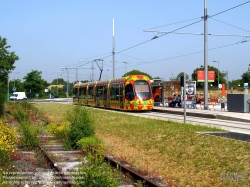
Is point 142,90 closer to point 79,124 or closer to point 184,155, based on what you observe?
point 79,124

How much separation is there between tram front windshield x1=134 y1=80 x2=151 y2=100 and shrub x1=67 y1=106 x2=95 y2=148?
62.2ft

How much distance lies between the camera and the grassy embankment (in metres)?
8.80

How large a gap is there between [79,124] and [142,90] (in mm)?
19849

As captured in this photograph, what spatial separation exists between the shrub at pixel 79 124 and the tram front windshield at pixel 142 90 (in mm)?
18949

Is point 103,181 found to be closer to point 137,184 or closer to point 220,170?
point 137,184

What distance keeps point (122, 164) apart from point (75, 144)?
3.37 m

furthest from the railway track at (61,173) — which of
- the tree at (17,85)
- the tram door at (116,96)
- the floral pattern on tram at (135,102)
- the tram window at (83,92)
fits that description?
the tree at (17,85)

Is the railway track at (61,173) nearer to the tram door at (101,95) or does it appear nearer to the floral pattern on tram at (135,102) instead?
the floral pattern on tram at (135,102)

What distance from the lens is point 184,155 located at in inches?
446

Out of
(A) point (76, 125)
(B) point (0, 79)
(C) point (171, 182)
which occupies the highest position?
(B) point (0, 79)

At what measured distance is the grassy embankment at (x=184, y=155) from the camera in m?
8.80

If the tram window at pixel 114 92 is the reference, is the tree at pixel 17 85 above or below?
above

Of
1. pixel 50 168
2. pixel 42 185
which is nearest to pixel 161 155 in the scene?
pixel 50 168

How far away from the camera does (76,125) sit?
13641 mm
